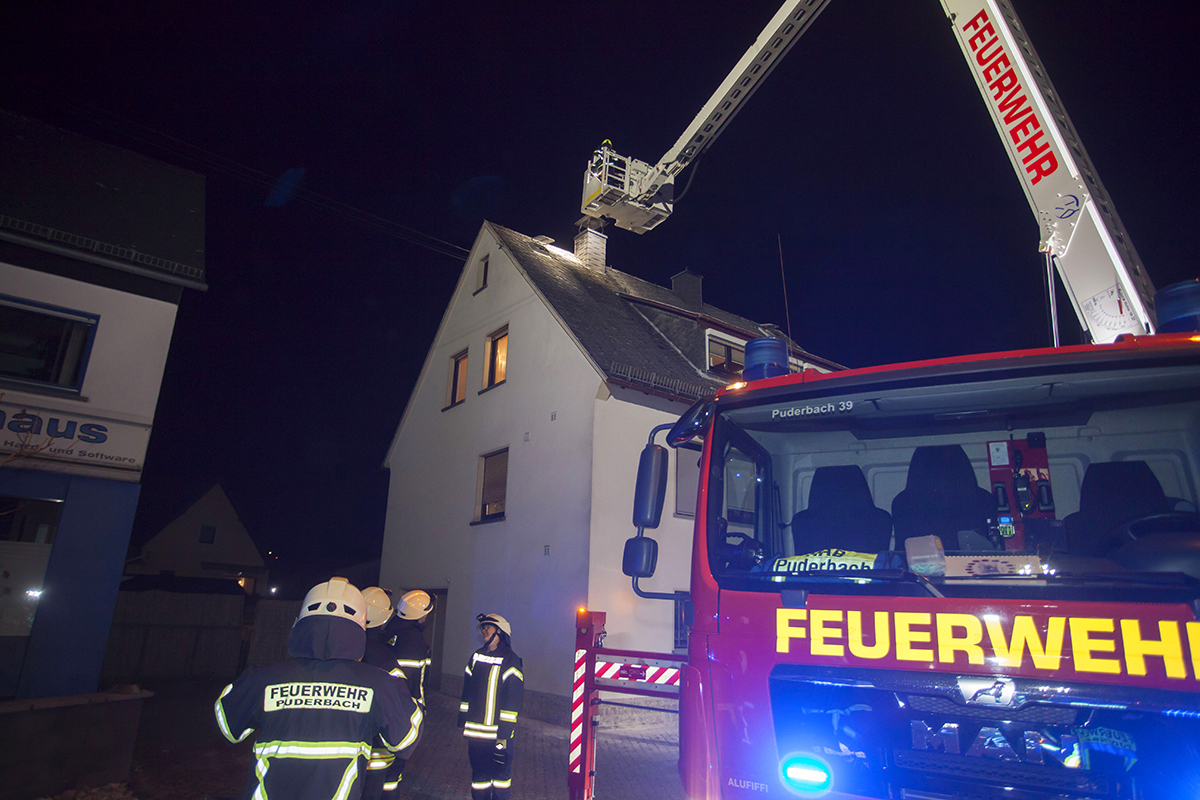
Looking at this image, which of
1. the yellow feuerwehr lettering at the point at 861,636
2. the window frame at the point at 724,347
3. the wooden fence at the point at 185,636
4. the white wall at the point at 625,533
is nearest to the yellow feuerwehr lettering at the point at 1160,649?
the yellow feuerwehr lettering at the point at 861,636

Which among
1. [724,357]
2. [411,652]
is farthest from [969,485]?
[724,357]

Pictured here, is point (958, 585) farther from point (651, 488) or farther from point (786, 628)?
point (651, 488)

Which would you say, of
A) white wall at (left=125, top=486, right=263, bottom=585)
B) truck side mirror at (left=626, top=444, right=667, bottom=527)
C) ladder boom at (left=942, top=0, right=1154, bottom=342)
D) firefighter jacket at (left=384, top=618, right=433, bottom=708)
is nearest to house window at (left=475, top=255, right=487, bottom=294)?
firefighter jacket at (left=384, top=618, right=433, bottom=708)

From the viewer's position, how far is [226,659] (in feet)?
54.2

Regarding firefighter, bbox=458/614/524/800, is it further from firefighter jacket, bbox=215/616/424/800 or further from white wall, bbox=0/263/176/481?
white wall, bbox=0/263/176/481

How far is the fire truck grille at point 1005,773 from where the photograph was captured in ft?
8.28

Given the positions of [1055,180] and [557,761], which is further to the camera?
[557,761]

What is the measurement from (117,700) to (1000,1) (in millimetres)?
11199

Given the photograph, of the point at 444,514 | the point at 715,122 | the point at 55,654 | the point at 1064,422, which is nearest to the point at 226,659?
the point at 444,514

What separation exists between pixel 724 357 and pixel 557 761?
937cm

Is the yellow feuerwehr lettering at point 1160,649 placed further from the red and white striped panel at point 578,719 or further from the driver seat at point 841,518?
the red and white striped panel at point 578,719

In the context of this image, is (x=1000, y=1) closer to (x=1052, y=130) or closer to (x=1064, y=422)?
(x=1052, y=130)

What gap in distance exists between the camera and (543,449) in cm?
1159

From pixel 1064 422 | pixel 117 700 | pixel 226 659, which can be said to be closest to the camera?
pixel 1064 422
